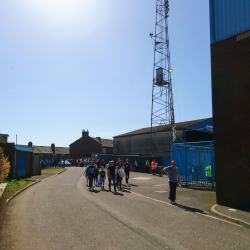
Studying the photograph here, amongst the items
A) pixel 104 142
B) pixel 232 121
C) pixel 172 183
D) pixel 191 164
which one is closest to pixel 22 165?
pixel 191 164

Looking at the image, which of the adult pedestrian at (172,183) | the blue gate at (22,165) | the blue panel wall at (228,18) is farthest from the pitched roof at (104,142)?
the blue panel wall at (228,18)

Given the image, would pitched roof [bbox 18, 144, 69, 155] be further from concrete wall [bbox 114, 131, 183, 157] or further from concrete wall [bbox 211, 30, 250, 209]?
concrete wall [bbox 211, 30, 250, 209]

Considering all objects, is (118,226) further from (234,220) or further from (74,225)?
(234,220)

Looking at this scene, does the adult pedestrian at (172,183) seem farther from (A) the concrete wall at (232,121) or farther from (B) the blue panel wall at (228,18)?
(B) the blue panel wall at (228,18)

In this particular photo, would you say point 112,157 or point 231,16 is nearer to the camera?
point 231,16

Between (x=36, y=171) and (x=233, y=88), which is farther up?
(x=233, y=88)

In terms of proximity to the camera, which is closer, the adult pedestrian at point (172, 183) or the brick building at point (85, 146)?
the adult pedestrian at point (172, 183)

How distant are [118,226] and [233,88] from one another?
688 cm

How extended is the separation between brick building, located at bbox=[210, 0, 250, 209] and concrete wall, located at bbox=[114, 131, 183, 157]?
83.0 feet

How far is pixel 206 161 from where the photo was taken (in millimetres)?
16594

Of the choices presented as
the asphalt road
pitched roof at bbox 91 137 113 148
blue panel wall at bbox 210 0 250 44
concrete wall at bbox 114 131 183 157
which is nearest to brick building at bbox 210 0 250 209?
blue panel wall at bbox 210 0 250 44

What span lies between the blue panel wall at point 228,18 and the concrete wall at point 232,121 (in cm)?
39

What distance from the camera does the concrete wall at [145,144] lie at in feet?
126

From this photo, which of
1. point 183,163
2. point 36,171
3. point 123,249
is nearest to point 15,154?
point 36,171
